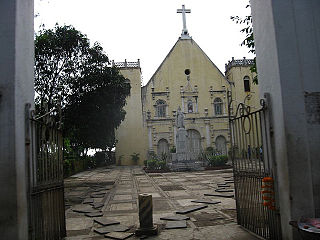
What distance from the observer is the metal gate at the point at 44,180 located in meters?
4.14

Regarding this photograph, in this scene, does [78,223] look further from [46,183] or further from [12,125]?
[12,125]

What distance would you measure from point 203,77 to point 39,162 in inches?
1170

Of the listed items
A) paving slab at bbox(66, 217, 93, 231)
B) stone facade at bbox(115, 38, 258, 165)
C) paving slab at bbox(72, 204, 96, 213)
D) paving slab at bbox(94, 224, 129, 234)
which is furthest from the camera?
stone facade at bbox(115, 38, 258, 165)

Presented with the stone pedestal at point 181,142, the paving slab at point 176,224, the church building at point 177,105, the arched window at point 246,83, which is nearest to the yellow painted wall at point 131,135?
the church building at point 177,105

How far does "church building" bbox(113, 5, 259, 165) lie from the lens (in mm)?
31562

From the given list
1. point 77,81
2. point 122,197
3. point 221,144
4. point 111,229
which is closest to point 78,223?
point 111,229

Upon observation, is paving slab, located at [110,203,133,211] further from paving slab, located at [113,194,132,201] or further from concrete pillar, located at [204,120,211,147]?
concrete pillar, located at [204,120,211,147]

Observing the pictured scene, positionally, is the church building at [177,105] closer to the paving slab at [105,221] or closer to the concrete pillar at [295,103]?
the paving slab at [105,221]

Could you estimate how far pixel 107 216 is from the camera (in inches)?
278

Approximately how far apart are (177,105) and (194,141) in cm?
423

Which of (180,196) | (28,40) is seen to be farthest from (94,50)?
(28,40)

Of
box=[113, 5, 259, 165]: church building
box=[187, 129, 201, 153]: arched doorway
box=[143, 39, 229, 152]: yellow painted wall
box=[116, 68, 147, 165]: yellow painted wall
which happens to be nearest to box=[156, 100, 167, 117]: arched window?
box=[113, 5, 259, 165]: church building

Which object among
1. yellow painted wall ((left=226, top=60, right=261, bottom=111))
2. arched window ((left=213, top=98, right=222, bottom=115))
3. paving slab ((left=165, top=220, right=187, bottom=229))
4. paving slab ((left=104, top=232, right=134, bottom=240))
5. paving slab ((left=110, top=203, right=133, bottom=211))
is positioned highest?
yellow painted wall ((left=226, top=60, right=261, bottom=111))

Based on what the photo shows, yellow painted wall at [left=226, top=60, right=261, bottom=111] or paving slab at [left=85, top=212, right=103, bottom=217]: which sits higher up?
yellow painted wall at [left=226, top=60, right=261, bottom=111]
